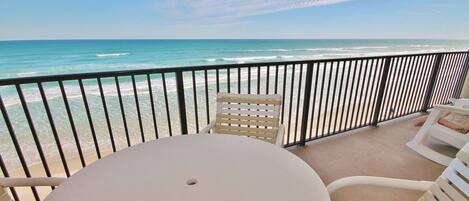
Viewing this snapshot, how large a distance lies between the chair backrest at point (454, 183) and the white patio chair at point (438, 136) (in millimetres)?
1402

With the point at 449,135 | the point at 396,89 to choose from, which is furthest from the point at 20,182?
the point at 396,89

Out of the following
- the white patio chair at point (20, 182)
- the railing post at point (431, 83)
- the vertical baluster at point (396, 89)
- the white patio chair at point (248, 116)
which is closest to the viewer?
the white patio chair at point (20, 182)

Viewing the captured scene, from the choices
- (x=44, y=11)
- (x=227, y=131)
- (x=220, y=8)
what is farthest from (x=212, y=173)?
(x=44, y=11)

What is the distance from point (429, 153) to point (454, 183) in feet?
5.42

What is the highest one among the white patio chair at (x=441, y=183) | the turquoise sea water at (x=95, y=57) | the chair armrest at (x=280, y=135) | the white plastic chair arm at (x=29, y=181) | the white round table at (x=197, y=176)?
the white round table at (x=197, y=176)

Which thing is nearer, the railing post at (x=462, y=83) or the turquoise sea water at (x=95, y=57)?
the railing post at (x=462, y=83)

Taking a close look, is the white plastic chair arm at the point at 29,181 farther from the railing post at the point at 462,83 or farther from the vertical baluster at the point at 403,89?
the railing post at the point at 462,83

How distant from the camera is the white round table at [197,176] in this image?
72cm

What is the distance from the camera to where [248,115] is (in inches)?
63.3

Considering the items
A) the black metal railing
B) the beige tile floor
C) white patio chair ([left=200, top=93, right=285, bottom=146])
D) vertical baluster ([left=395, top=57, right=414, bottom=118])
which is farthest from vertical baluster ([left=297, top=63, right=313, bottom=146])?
vertical baluster ([left=395, top=57, right=414, bottom=118])

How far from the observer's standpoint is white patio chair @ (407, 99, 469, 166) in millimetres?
2033

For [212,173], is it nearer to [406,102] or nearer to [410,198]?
[410,198]

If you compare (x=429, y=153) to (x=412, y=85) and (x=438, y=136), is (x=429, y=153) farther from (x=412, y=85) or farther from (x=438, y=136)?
(x=412, y=85)

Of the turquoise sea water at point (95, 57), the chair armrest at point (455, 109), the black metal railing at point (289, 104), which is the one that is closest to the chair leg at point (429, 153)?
the chair armrest at point (455, 109)
